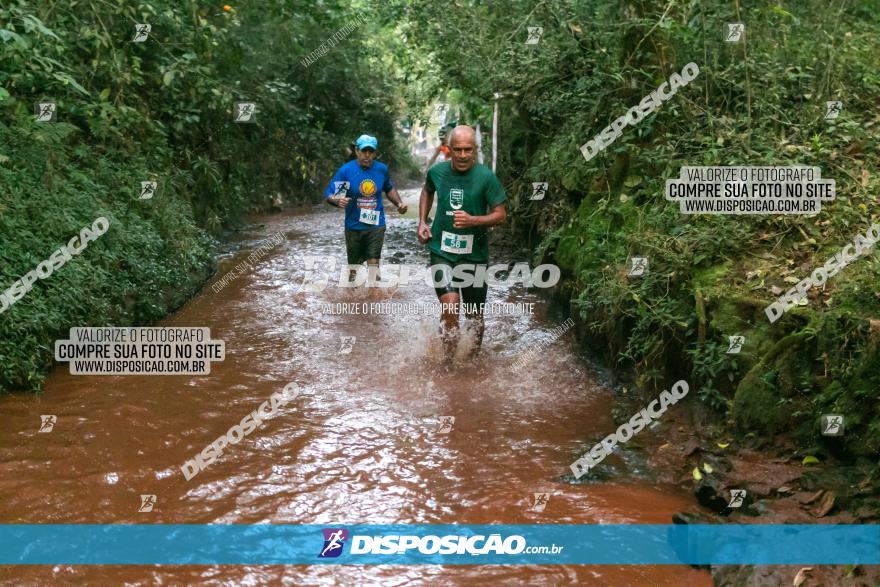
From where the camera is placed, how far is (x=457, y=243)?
670cm

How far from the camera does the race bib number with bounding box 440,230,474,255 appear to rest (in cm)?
669

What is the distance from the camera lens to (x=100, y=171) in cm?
863

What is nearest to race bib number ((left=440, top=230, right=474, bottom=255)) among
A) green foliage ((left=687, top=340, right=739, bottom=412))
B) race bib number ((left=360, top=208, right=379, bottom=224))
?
green foliage ((left=687, top=340, right=739, bottom=412))

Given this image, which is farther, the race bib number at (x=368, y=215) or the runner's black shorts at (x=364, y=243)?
the runner's black shorts at (x=364, y=243)

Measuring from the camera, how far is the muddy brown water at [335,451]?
399 centimetres

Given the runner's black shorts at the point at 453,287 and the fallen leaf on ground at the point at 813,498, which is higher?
the runner's black shorts at the point at 453,287

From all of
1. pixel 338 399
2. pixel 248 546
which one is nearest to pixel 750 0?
pixel 338 399

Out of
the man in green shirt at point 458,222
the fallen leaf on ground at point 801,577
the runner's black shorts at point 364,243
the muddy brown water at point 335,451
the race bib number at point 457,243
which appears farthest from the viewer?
the runner's black shorts at point 364,243

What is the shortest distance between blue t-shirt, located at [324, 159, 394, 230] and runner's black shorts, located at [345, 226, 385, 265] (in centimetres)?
7

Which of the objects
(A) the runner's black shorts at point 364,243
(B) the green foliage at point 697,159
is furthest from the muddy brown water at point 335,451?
(A) the runner's black shorts at point 364,243

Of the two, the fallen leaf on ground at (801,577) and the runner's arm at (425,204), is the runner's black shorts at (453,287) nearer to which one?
the runner's arm at (425,204)

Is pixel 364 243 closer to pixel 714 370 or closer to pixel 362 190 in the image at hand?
pixel 362 190

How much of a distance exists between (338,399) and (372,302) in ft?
10.7

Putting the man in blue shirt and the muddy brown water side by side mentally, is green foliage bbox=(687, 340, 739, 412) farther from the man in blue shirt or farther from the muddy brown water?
the man in blue shirt
